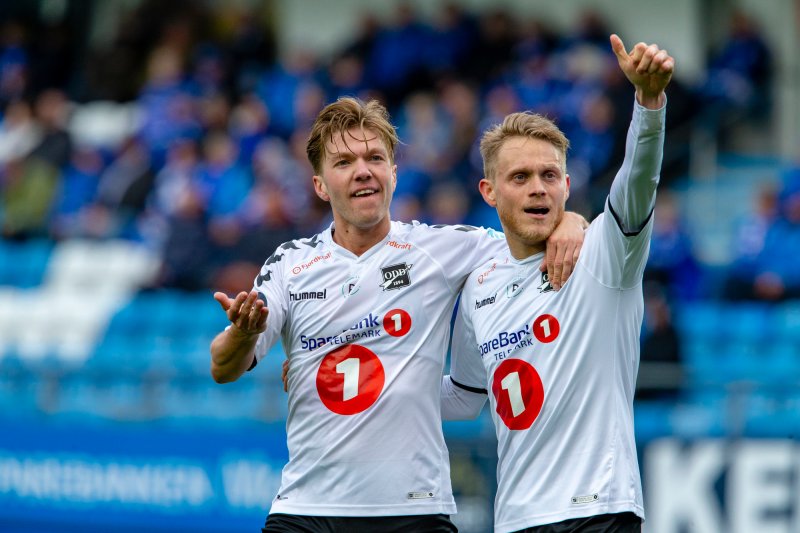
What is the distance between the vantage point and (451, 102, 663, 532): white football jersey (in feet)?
16.1

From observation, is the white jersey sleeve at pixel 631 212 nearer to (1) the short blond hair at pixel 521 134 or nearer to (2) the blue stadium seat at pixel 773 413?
(1) the short blond hair at pixel 521 134

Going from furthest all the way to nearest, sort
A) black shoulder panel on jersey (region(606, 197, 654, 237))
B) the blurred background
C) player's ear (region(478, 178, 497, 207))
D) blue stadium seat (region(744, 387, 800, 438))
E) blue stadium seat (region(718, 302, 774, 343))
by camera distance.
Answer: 1. blue stadium seat (region(718, 302, 774, 343))
2. the blurred background
3. blue stadium seat (region(744, 387, 800, 438))
4. player's ear (region(478, 178, 497, 207))
5. black shoulder panel on jersey (region(606, 197, 654, 237))

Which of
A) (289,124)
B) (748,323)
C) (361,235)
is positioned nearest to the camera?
(361,235)

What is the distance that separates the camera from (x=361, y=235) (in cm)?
566

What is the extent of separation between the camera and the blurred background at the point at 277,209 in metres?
10.6

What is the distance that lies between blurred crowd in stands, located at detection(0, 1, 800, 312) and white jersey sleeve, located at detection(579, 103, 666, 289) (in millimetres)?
6556

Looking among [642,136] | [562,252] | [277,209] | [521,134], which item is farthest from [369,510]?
[277,209]

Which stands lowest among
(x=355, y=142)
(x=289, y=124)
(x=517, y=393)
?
(x=517, y=393)

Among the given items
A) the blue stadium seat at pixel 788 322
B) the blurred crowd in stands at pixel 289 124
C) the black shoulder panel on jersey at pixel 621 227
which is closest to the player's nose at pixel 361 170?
the black shoulder panel on jersey at pixel 621 227

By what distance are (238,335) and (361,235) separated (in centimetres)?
75

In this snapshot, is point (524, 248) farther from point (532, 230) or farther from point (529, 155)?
point (529, 155)

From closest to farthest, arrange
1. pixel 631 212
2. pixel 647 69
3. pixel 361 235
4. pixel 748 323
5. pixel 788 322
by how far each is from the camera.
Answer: pixel 647 69
pixel 631 212
pixel 361 235
pixel 788 322
pixel 748 323

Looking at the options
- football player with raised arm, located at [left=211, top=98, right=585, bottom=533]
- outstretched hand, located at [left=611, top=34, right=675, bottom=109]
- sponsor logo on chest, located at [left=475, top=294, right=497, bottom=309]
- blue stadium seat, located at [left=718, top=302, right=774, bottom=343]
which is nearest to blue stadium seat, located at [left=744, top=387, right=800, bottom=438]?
blue stadium seat, located at [left=718, top=302, right=774, bottom=343]

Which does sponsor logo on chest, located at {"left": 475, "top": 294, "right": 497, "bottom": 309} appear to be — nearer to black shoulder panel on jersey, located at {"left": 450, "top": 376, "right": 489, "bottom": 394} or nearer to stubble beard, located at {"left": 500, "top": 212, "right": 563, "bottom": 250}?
stubble beard, located at {"left": 500, "top": 212, "right": 563, "bottom": 250}
